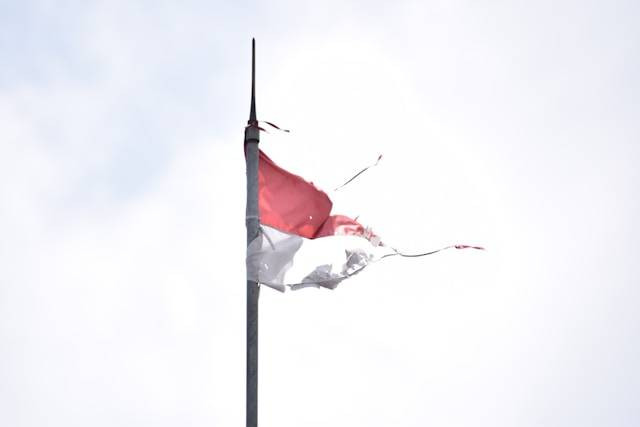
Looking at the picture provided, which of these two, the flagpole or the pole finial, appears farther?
the pole finial

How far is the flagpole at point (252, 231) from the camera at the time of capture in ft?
52.3

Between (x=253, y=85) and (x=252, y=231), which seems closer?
(x=252, y=231)

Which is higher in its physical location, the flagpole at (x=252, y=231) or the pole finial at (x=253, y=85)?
the pole finial at (x=253, y=85)

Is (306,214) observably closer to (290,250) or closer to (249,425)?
(290,250)

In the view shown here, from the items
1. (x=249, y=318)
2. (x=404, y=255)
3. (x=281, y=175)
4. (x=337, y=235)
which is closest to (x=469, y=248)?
(x=404, y=255)

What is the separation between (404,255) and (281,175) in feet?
11.6

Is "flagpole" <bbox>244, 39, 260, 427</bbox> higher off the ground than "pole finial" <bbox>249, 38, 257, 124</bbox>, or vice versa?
"pole finial" <bbox>249, 38, 257, 124</bbox>

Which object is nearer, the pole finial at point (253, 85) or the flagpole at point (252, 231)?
the flagpole at point (252, 231)

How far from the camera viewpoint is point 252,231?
18.4 m

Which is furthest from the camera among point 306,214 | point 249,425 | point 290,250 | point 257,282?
point 306,214

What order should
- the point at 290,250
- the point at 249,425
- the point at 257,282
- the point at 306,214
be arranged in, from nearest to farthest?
the point at 249,425 < the point at 257,282 < the point at 290,250 < the point at 306,214

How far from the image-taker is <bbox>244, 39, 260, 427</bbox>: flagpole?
1593 centimetres

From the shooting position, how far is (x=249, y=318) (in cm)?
1667

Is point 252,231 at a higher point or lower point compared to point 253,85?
lower
